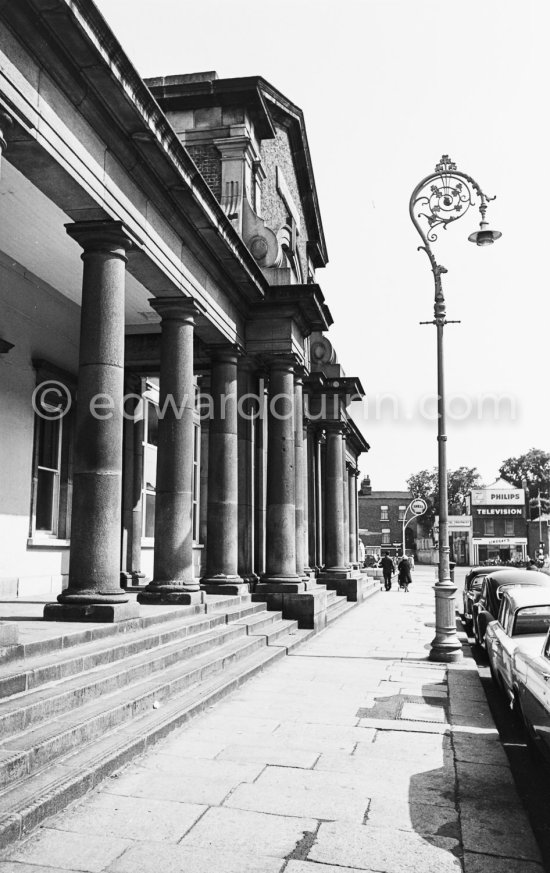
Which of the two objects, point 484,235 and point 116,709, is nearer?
point 116,709

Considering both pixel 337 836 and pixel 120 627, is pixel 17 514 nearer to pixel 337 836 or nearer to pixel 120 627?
pixel 120 627

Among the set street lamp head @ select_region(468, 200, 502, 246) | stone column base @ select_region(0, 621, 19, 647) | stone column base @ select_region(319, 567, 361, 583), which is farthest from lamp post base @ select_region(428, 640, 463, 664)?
stone column base @ select_region(319, 567, 361, 583)

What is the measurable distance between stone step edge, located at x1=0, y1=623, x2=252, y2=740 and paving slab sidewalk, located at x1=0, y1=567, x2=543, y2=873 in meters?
0.73

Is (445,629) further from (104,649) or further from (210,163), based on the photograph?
(210,163)

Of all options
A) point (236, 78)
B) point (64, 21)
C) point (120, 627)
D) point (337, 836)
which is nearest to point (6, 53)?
point (64, 21)

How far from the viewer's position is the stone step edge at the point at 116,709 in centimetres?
470

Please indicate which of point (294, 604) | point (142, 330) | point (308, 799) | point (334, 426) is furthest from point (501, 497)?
point (308, 799)

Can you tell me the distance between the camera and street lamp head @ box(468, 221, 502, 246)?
37.6 ft

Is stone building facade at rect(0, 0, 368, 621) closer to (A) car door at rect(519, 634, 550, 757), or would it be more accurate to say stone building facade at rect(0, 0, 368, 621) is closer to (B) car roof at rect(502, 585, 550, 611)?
(A) car door at rect(519, 634, 550, 757)

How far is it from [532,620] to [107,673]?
5038 millimetres

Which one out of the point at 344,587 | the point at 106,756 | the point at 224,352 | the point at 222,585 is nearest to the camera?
the point at 106,756

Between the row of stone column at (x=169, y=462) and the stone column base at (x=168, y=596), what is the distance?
19mm

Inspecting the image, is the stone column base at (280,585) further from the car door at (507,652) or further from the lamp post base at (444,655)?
the car door at (507,652)

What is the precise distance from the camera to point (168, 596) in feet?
34.5
